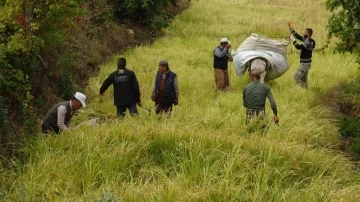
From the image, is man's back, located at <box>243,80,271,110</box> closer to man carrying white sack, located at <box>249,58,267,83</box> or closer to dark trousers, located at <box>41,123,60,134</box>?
dark trousers, located at <box>41,123,60,134</box>

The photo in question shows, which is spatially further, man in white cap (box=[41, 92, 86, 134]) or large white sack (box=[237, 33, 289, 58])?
large white sack (box=[237, 33, 289, 58])

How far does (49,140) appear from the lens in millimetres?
7043

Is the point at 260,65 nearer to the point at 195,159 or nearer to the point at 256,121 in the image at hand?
the point at 256,121

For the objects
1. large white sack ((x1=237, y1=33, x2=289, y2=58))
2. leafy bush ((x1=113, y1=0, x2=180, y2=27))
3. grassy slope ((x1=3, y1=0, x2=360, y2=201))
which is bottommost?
grassy slope ((x1=3, y1=0, x2=360, y2=201))

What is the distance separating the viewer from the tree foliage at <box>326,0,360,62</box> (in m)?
8.20

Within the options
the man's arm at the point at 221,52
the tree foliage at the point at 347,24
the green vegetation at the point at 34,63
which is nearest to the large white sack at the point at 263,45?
the man's arm at the point at 221,52

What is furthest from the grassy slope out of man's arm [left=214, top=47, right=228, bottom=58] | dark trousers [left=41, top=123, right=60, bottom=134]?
man's arm [left=214, top=47, right=228, bottom=58]

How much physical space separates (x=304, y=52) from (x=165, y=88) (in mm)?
4768

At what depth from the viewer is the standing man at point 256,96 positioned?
7.91 meters

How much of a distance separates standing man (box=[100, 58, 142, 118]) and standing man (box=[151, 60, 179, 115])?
0.40 metres

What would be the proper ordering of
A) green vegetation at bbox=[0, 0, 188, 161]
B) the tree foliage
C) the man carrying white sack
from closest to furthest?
green vegetation at bbox=[0, 0, 188, 161] → the tree foliage → the man carrying white sack

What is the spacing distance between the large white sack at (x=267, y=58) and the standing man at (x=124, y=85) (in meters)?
3.97

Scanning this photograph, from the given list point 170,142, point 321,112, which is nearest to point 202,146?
point 170,142

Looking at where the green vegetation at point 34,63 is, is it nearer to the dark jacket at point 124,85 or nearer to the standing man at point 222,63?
the dark jacket at point 124,85
